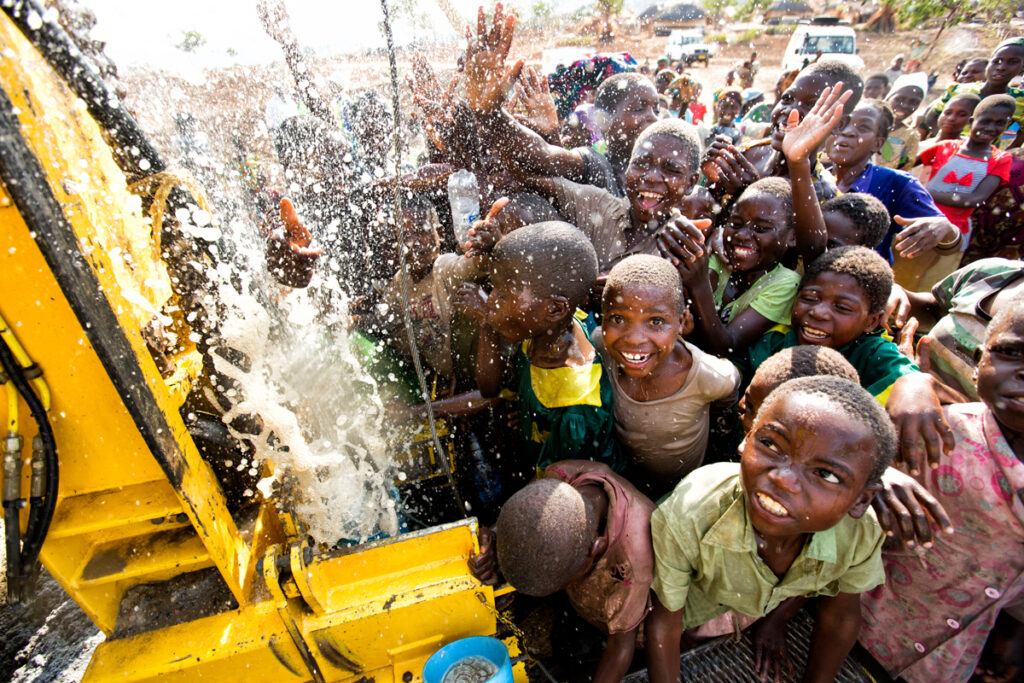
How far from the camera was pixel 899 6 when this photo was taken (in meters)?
18.9

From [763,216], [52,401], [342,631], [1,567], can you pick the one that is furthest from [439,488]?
[1,567]

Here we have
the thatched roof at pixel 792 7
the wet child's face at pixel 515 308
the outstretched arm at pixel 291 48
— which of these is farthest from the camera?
the thatched roof at pixel 792 7

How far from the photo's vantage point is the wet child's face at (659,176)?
8.60 feet

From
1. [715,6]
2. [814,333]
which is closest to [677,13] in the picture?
[715,6]

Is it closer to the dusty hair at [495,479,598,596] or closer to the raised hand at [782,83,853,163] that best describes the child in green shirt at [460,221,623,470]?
the dusty hair at [495,479,598,596]

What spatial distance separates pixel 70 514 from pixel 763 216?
3000 mm

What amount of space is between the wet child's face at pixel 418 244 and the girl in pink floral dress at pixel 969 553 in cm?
241

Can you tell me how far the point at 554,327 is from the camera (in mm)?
2113

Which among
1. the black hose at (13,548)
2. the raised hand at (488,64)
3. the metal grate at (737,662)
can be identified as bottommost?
the metal grate at (737,662)

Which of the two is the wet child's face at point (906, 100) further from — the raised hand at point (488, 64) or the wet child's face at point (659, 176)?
the raised hand at point (488, 64)

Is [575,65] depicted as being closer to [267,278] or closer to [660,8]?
[267,278]

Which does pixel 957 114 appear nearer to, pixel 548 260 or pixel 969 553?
pixel 969 553

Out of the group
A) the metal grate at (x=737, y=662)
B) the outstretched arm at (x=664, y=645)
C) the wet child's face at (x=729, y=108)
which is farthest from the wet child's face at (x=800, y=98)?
the wet child's face at (x=729, y=108)

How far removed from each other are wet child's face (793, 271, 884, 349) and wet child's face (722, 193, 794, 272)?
366mm
